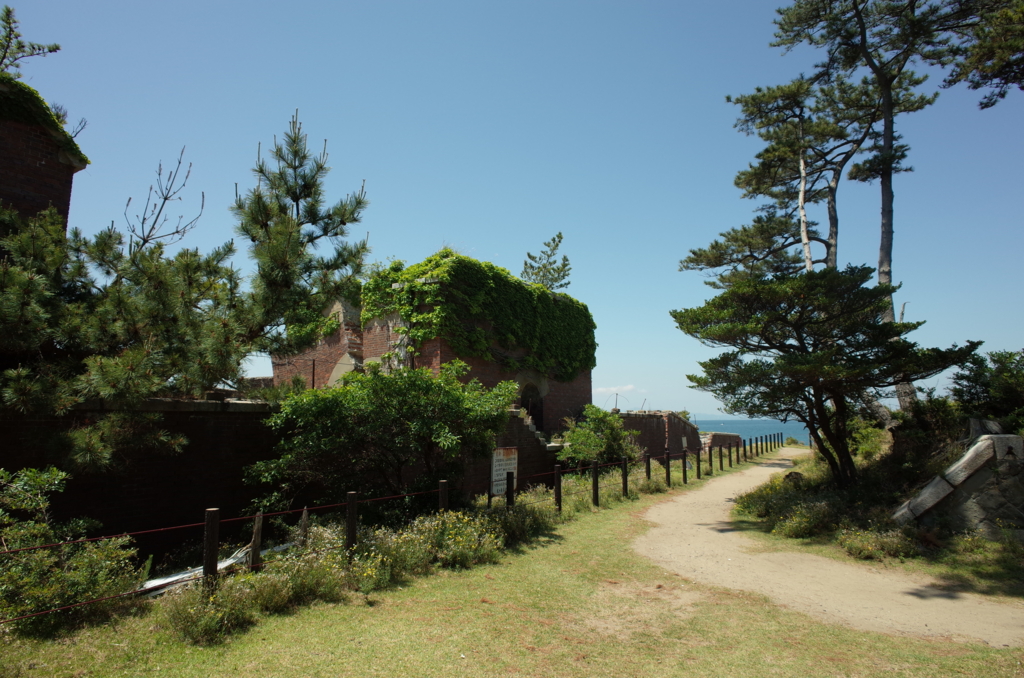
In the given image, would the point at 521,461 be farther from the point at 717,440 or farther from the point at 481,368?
the point at 717,440

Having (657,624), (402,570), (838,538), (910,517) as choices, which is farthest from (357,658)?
(910,517)

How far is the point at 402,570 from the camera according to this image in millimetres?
7363

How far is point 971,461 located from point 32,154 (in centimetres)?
1599

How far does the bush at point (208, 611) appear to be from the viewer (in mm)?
5070

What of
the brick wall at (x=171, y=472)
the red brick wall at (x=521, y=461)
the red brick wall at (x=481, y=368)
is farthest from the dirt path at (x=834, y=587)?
the brick wall at (x=171, y=472)

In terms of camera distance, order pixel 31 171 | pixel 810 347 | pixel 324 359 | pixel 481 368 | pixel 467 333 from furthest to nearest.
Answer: pixel 324 359 < pixel 481 368 < pixel 467 333 < pixel 810 347 < pixel 31 171

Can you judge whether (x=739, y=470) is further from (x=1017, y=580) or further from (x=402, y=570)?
(x=402, y=570)

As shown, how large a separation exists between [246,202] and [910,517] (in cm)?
1153

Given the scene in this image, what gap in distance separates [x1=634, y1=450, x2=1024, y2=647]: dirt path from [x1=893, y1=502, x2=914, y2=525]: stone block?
1573 millimetres

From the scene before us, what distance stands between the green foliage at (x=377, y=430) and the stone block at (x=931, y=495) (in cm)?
690

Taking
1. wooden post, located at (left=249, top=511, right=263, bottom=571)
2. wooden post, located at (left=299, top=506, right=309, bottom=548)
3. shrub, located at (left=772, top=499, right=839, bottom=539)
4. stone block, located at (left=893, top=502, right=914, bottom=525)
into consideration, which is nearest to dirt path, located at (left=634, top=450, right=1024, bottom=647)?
shrub, located at (left=772, top=499, right=839, bottom=539)

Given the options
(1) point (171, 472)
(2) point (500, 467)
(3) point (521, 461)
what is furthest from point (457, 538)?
(3) point (521, 461)

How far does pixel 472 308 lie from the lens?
15758 mm

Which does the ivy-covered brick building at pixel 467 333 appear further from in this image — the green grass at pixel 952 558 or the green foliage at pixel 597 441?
the green grass at pixel 952 558
